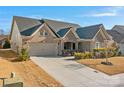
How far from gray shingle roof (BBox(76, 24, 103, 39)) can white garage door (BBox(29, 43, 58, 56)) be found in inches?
151

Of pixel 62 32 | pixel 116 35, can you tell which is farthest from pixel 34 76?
pixel 116 35

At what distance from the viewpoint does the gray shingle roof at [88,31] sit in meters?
→ 23.6

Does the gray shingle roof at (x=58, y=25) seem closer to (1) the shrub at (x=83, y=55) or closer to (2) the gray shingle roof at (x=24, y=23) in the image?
(2) the gray shingle roof at (x=24, y=23)

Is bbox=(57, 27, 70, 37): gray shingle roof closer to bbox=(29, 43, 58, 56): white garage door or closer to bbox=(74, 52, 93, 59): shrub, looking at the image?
bbox=(29, 43, 58, 56): white garage door

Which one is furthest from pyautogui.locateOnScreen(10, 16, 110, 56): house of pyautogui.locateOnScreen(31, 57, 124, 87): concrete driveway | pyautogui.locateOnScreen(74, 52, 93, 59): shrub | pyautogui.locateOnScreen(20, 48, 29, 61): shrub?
pyautogui.locateOnScreen(31, 57, 124, 87): concrete driveway

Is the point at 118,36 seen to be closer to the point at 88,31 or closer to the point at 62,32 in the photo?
the point at 88,31

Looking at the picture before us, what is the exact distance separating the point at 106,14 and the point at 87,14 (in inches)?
58.6

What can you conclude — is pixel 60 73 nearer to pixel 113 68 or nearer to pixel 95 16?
pixel 113 68

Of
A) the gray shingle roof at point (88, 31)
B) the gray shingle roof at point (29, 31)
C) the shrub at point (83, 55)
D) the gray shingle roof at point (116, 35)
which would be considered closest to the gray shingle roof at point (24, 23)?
the gray shingle roof at point (29, 31)

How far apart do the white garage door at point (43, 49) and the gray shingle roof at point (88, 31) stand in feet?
12.6

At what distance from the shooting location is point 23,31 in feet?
70.9

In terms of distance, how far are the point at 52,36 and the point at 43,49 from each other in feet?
7.96

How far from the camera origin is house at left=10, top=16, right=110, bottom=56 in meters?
21.2
